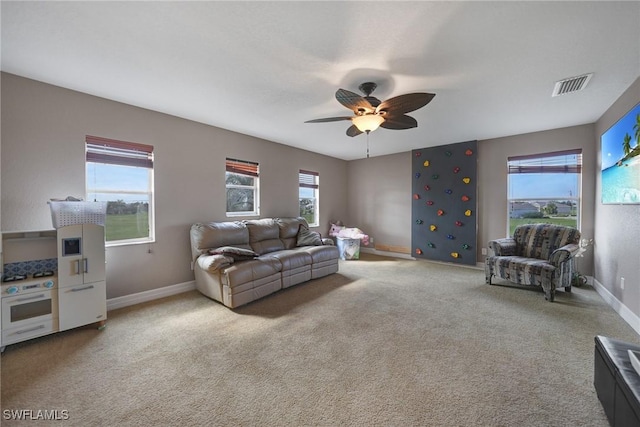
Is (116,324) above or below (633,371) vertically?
below

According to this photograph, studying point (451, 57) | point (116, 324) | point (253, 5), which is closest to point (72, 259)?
point (116, 324)

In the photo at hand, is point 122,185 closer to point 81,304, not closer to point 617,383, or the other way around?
point 81,304

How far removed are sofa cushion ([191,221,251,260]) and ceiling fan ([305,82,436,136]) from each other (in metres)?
2.22

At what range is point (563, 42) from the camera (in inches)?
76.4

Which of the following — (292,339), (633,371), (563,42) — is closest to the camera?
(633,371)

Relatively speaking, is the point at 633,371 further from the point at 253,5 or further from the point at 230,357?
the point at 253,5

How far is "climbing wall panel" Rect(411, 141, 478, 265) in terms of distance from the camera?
16.2ft

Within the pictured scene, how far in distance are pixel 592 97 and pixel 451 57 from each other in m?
2.19

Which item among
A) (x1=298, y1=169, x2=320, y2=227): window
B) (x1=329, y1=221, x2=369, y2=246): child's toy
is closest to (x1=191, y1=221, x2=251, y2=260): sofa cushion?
(x1=298, y1=169, x2=320, y2=227): window

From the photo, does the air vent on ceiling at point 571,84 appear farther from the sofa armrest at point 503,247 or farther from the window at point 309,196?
the window at point 309,196

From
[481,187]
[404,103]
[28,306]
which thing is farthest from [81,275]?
[481,187]

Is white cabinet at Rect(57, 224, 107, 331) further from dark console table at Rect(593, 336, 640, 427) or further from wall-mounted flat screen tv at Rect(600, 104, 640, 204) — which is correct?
wall-mounted flat screen tv at Rect(600, 104, 640, 204)

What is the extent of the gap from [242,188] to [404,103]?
3.12 metres

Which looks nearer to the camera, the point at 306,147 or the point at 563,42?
A: the point at 563,42
